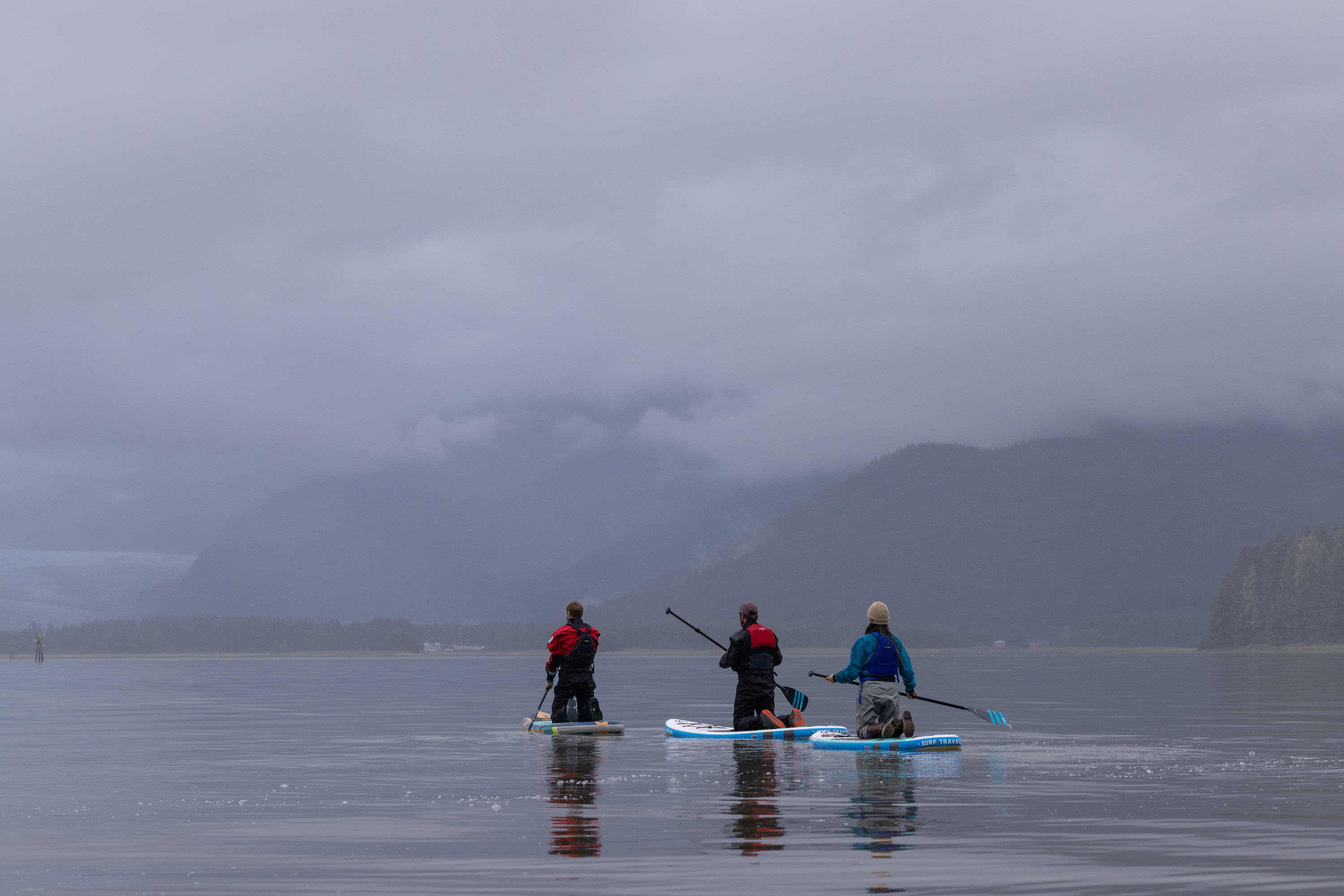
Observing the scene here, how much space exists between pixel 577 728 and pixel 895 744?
29.3ft

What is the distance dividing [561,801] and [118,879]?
336 inches

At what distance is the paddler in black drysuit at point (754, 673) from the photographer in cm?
3688

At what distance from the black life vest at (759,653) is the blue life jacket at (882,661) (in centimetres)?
357

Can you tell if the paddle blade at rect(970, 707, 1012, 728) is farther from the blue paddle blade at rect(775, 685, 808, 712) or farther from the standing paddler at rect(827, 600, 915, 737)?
the standing paddler at rect(827, 600, 915, 737)

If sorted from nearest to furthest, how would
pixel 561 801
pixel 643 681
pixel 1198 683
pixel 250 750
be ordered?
pixel 561 801
pixel 250 750
pixel 1198 683
pixel 643 681

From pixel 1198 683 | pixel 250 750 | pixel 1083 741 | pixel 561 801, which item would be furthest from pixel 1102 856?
pixel 1198 683

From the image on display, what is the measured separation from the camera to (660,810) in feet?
Result: 75.7

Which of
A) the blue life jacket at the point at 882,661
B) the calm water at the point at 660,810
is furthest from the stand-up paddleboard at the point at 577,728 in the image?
the blue life jacket at the point at 882,661

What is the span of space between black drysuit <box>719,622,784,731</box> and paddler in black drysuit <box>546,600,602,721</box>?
140 inches

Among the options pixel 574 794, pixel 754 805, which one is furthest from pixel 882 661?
pixel 754 805

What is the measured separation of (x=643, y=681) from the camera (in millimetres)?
104625

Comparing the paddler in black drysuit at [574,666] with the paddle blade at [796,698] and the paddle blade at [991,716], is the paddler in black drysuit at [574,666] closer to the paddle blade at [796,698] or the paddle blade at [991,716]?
the paddle blade at [796,698]

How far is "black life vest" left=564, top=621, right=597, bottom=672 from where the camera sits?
127 ft

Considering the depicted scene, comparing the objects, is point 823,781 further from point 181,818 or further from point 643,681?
point 643,681
